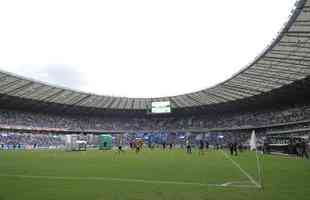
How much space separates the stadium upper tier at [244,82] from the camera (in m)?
41.8

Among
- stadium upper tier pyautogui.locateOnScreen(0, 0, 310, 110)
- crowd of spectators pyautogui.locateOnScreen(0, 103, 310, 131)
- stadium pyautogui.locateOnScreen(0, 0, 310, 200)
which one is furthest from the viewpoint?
crowd of spectators pyautogui.locateOnScreen(0, 103, 310, 131)

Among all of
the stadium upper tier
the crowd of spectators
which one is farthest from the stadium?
the crowd of spectators

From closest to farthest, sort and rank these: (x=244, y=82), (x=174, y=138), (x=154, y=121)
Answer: (x=244, y=82) < (x=174, y=138) < (x=154, y=121)

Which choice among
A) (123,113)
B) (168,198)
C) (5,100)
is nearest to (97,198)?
(168,198)

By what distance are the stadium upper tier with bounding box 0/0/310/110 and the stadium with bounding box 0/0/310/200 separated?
0.20 meters

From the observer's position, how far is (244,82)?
71.2m

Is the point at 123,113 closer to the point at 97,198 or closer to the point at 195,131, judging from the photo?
the point at 195,131

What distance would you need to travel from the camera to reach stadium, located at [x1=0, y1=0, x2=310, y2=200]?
12.8 metres

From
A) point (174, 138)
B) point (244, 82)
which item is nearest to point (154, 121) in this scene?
point (174, 138)

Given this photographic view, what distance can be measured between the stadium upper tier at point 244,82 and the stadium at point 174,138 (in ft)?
0.67

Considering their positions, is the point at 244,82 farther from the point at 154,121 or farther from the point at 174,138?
the point at 154,121

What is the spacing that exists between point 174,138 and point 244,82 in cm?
4019

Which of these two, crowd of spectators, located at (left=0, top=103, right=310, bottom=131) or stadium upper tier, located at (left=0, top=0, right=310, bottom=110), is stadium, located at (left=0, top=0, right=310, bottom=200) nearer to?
stadium upper tier, located at (left=0, top=0, right=310, bottom=110)

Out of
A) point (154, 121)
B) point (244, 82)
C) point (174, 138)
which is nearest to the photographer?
point (244, 82)
